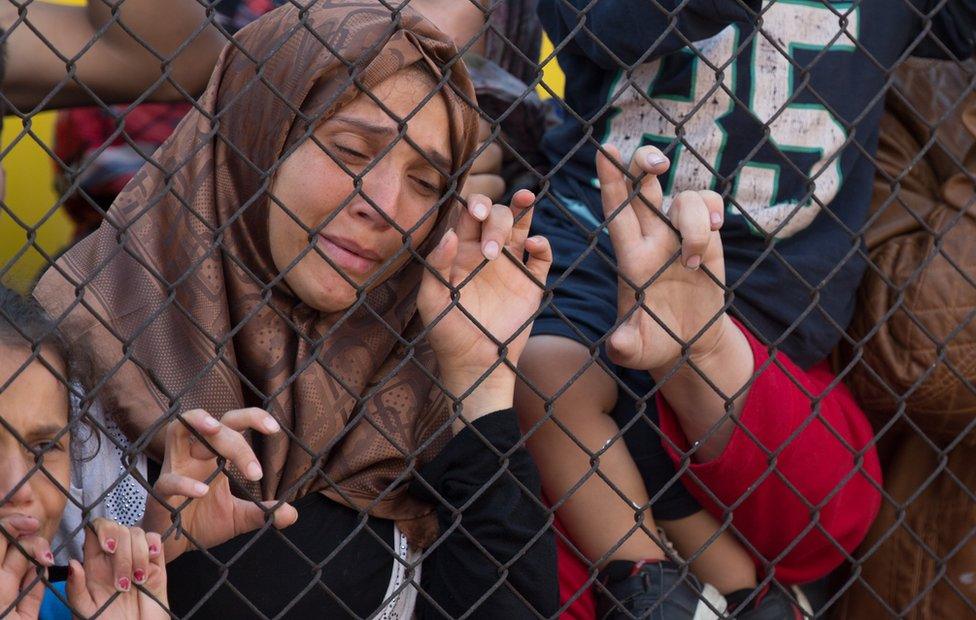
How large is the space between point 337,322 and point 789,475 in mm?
819

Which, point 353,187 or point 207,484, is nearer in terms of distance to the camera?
point 207,484

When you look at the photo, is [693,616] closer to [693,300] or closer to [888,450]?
[693,300]

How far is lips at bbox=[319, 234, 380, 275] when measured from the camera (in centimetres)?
209

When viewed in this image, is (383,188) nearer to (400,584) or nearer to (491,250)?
(491,250)

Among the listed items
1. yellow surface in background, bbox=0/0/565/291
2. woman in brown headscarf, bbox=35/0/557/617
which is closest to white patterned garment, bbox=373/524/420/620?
woman in brown headscarf, bbox=35/0/557/617

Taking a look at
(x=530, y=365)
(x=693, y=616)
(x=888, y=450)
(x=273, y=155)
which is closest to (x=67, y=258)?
(x=273, y=155)

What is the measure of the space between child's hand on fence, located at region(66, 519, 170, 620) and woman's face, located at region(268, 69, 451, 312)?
0.55 metres

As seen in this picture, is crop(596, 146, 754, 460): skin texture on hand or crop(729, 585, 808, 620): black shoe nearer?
crop(596, 146, 754, 460): skin texture on hand

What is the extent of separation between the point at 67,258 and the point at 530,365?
772 millimetres

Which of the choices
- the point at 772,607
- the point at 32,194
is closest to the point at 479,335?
the point at 772,607

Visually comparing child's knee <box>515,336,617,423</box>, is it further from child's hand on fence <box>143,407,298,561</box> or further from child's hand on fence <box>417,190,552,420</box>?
child's hand on fence <box>143,407,298,561</box>

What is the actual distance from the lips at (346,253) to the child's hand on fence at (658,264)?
1.29ft

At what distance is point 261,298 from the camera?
6.75 ft

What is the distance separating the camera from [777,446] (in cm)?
219
